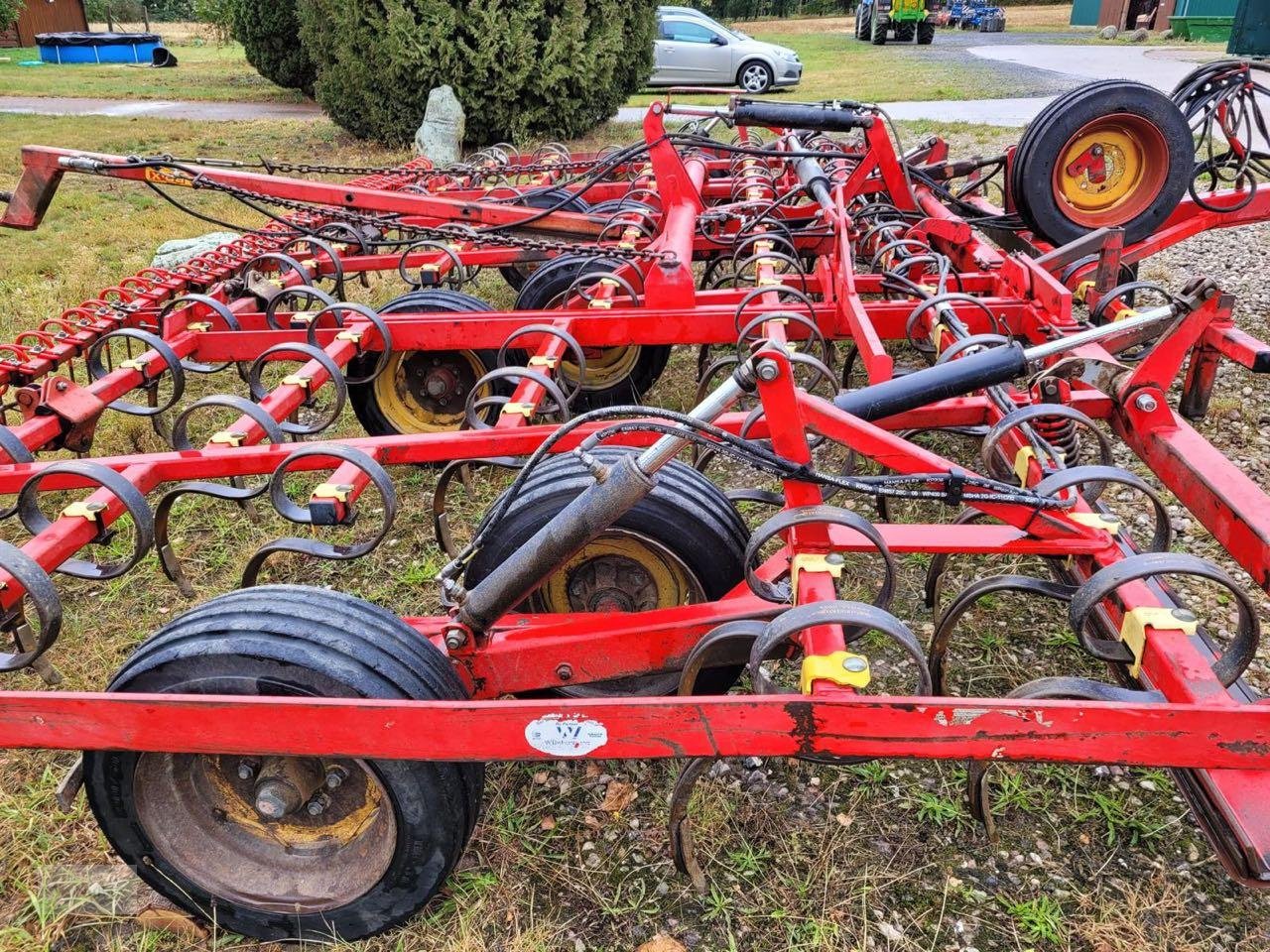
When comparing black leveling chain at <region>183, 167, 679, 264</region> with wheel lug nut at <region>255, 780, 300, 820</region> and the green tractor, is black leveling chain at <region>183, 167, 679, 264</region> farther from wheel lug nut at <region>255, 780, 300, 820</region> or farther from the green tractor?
the green tractor

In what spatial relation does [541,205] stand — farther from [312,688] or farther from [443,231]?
[312,688]

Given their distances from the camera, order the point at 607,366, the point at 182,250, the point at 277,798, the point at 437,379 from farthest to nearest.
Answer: the point at 182,250, the point at 607,366, the point at 437,379, the point at 277,798

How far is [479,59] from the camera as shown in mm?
10078

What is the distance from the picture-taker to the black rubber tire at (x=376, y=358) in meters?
4.04

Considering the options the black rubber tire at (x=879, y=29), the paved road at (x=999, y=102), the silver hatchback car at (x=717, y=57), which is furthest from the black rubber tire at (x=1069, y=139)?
the black rubber tire at (x=879, y=29)

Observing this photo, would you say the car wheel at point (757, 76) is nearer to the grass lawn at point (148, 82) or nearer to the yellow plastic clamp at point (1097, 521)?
the grass lawn at point (148, 82)

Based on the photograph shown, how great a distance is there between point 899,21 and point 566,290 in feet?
86.1

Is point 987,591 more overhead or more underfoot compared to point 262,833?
more overhead

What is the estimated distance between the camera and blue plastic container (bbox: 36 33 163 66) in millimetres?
25219

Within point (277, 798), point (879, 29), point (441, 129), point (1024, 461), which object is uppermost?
point (879, 29)

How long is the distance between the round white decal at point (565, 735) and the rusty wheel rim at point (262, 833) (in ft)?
1.46

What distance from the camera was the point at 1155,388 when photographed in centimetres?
257

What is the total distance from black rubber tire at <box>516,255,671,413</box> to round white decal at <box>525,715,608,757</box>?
283 centimetres

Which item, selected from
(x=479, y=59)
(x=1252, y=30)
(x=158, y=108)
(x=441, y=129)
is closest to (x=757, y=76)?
(x=479, y=59)
